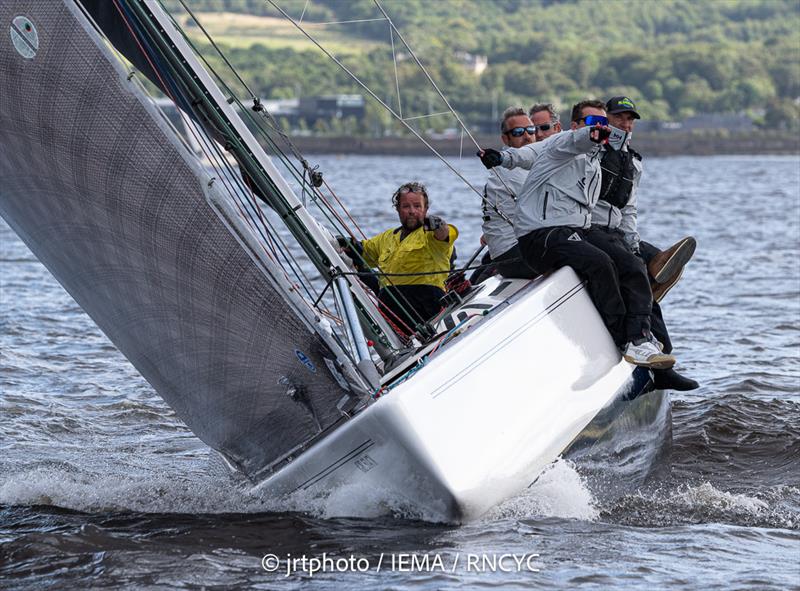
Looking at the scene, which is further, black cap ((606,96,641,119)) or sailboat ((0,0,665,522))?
black cap ((606,96,641,119))

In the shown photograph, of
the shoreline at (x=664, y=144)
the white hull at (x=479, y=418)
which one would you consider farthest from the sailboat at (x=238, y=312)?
the shoreline at (x=664, y=144)

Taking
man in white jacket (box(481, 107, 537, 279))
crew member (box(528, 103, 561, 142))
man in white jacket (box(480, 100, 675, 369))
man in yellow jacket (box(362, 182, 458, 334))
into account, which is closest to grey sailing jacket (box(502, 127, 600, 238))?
man in white jacket (box(480, 100, 675, 369))

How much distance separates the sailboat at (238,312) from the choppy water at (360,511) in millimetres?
164

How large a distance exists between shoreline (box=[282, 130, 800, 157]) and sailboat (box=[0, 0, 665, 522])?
266 ft

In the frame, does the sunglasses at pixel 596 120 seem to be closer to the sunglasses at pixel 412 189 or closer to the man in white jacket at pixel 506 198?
the man in white jacket at pixel 506 198

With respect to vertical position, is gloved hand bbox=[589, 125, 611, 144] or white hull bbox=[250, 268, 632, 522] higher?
gloved hand bbox=[589, 125, 611, 144]

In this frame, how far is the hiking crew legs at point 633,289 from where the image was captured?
5.46m

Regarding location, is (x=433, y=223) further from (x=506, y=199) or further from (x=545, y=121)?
(x=545, y=121)

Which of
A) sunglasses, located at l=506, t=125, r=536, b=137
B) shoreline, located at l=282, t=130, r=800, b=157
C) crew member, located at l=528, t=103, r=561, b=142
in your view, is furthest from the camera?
shoreline, located at l=282, t=130, r=800, b=157

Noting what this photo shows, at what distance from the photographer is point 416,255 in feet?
20.2

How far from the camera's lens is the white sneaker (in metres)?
5.36

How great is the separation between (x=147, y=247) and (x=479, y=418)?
1.31 m

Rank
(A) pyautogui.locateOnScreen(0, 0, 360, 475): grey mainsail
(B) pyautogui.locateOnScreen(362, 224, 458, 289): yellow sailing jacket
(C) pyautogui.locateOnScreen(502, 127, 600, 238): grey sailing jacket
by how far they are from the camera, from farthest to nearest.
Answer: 1. (B) pyautogui.locateOnScreen(362, 224, 458, 289): yellow sailing jacket
2. (C) pyautogui.locateOnScreen(502, 127, 600, 238): grey sailing jacket
3. (A) pyautogui.locateOnScreen(0, 0, 360, 475): grey mainsail

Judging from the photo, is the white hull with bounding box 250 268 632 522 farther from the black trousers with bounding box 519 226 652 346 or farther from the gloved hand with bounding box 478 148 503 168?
the gloved hand with bounding box 478 148 503 168
